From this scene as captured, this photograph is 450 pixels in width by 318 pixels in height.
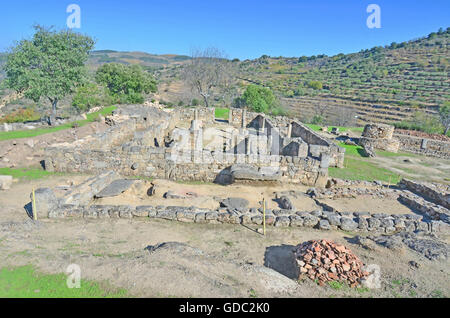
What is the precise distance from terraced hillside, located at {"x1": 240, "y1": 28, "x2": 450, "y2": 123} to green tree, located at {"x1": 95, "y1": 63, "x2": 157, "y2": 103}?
27.2m

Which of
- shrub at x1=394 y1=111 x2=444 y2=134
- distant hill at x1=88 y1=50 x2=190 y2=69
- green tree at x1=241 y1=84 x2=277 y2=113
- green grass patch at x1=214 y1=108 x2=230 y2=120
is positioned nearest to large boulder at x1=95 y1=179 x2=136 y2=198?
green grass patch at x1=214 y1=108 x2=230 y2=120

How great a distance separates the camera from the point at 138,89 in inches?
1476

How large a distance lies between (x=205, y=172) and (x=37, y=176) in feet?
24.5

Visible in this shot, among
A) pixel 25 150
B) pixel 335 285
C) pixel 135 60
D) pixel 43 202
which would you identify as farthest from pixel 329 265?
pixel 135 60

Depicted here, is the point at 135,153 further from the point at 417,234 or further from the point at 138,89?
the point at 138,89

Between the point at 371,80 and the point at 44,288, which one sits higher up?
the point at 371,80

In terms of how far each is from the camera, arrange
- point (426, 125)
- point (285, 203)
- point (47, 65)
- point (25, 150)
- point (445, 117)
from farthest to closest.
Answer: point (445, 117) → point (426, 125) → point (47, 65) → point (25, 150) → point (285, 203)

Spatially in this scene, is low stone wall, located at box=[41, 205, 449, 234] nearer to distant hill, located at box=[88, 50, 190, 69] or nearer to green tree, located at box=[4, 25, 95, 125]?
green tree, located at box=[4, 25, 95, 125]

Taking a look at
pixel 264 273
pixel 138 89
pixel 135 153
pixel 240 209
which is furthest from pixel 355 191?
pixel 138 89

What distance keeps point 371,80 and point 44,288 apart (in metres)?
73.3

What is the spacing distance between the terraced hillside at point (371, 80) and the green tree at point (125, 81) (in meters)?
27.2

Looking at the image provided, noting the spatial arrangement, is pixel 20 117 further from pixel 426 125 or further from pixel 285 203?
pixel 426 125

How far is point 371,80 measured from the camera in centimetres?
6203

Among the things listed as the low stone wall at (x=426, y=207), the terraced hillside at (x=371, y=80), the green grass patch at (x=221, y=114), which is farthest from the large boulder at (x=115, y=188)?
the terraced hillside at (x=371, y=80)
